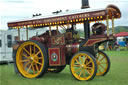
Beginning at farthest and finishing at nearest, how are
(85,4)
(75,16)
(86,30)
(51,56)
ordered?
1. (85,4)
2. (51,56)
3. (86,30)
4. (75,16)

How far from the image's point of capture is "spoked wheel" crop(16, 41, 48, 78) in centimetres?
761

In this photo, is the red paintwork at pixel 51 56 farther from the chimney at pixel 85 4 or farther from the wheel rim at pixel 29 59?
the chimney at pixel 85 4

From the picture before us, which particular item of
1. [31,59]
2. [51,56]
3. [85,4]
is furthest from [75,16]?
[31,59]

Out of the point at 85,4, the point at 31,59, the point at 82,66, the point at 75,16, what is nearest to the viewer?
the point at 82,66

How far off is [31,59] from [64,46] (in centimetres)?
126

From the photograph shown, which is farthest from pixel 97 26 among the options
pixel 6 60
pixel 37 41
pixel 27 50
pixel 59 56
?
pixel 6 60

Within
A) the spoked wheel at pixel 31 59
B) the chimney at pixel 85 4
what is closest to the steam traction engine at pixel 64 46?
the spoked wheel at pixel 31 59

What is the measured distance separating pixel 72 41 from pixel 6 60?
18.8ft

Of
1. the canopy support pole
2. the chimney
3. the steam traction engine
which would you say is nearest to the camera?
the steam traction engine

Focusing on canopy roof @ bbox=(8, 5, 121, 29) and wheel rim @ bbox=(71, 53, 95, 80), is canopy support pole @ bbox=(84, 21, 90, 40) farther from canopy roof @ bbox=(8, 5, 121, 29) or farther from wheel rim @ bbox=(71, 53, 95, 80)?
wheel rim @ bbox=(71, 53, 95, 80)

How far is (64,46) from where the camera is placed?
7.62 metres

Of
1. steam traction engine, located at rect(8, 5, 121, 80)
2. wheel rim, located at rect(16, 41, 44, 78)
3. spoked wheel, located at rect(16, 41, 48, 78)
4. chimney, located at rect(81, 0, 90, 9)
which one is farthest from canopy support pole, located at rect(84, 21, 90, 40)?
wheel rim, located at rect(16, 41, 44, 78)

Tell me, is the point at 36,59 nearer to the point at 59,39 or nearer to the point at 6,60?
the point at 59,39

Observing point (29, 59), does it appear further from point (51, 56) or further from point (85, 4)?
point (85, 4)
